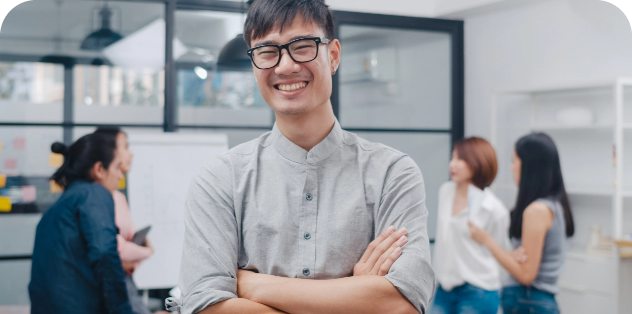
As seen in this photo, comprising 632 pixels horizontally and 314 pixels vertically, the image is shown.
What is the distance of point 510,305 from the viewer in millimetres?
2838

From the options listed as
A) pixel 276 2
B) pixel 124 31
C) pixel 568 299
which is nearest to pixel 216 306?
pixel 276 2

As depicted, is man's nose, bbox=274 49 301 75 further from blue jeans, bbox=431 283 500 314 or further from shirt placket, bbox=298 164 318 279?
blue jeans, bbox=431 283 500 314

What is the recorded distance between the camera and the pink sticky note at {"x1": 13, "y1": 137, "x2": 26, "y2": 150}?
3.37 m

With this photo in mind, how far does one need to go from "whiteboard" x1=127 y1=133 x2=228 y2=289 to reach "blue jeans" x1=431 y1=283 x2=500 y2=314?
1535 mm

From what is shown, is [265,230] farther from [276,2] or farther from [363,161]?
[276,2]

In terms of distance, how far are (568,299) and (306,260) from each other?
117 inches

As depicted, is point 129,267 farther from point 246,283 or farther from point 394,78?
point 394,78

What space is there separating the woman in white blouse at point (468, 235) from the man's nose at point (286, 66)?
1.94m

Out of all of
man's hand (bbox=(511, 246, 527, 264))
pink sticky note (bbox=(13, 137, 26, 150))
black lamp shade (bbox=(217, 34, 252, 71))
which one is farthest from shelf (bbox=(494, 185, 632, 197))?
pink sticky note (bbox=(13, 137, 26, 150))

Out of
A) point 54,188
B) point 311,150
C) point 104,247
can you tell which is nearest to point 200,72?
point 54,188

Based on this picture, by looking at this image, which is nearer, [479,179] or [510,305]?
[510,305]

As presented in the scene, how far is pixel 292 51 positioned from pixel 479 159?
2230mm

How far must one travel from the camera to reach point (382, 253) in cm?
132

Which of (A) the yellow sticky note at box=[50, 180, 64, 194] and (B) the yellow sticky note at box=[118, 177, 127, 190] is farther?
(A) the yellow sticky note at box=[50, 180, 64, 194]
